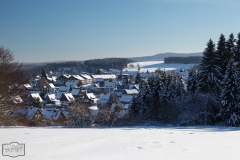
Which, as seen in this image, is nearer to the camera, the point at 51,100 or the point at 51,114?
the point at 51,114

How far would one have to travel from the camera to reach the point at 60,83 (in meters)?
123

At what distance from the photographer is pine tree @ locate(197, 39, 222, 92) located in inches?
928

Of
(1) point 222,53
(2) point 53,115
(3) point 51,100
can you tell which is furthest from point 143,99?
(3) point 51,100

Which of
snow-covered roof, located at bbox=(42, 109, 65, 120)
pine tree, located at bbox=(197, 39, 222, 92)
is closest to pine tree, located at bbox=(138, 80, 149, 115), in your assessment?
pine tree, located at bbox=(197, 39, 222, 92)

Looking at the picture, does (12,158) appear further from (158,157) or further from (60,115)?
(60,115)

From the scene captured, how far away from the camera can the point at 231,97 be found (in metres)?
19.1

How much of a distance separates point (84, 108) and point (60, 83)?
4033 inches

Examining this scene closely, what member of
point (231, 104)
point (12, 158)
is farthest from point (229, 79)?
point (12, 158)

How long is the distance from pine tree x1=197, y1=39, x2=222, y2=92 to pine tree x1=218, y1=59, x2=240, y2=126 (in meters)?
3.72

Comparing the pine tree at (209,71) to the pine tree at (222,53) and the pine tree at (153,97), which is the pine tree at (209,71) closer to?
the pine tree at (222,53)

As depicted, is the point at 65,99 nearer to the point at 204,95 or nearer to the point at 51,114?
the point at 51,114

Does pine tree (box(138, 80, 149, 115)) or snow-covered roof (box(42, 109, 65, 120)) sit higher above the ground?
pine tree (box(138, 80, 149, 115))

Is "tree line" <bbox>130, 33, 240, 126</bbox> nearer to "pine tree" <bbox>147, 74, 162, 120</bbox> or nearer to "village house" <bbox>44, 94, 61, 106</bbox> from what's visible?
"pine tree" <bbox>147, 74, 162, 120</bbox>

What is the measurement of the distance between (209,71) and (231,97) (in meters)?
5.36
